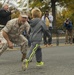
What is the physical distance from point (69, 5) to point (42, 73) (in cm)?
3761

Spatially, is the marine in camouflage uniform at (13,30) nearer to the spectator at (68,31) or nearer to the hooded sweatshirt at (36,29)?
the hooded sweatshirt at (36,29)

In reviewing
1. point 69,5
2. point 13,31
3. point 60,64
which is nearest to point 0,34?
point 13,31

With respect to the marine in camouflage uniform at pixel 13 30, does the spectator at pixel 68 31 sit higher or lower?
lower

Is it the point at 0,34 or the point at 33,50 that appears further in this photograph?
the point at 0,34

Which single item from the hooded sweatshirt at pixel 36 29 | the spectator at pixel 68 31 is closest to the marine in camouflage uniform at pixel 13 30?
the hooded sweatshirt at pixel 36 29

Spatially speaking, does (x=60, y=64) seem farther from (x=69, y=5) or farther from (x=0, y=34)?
(x=69, y=5)

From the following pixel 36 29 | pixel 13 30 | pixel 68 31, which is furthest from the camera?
pixel 68 31

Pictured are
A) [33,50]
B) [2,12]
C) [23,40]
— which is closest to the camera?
[33,50]

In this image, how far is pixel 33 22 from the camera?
414 inches

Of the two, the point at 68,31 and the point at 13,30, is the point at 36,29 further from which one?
the point at 68,31

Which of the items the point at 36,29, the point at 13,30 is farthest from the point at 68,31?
the point at 36,29

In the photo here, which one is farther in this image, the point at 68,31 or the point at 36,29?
the point at 68,31

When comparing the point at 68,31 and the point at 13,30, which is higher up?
the point at 13,30

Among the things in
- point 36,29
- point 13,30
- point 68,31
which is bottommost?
point 68,31
